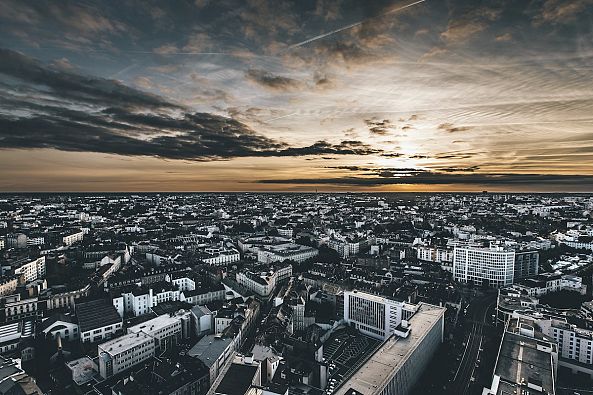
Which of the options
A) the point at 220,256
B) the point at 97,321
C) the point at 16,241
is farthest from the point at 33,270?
the point at 16,241

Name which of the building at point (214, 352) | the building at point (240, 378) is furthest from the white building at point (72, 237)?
the building at point (240, 378)

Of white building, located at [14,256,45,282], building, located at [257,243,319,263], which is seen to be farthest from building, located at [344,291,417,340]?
white building, located at [14,256,45,282]


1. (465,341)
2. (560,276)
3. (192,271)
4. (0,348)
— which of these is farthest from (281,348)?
(560,276)

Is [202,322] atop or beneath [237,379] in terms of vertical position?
beneath

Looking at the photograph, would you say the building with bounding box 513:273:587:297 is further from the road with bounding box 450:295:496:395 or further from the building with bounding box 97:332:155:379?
the building with bounding box 97:332:155:379

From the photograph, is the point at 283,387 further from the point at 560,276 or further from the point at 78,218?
the point at 78,218

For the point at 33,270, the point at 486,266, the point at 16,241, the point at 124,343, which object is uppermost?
the point at 16,241

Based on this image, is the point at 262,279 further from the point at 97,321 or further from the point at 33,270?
the point at 33,270

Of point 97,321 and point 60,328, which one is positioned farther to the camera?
point 97,321
